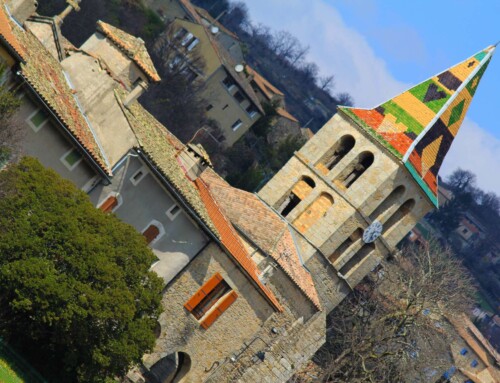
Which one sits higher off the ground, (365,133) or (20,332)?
(365,133)

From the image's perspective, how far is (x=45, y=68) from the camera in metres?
32.6

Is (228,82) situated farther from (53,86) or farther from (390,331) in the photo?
(53,86)

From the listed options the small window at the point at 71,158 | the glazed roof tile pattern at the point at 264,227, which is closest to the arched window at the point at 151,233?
the small window at the point at 71,158

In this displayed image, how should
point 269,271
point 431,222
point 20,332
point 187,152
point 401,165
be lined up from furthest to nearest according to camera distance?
point 431,222, point 401,165, point 269,271, point 187,152, point 20,332

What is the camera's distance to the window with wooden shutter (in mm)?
39000

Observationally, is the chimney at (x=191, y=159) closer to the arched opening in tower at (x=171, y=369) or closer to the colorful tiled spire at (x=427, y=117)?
the arched opening in tower at (x=171, y=369)

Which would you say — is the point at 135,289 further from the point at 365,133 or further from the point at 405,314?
the point at 405,314

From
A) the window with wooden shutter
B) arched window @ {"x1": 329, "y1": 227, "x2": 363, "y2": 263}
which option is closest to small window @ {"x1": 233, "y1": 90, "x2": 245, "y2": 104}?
arched window @ {"x1": 329, "y1": 227, "x2": 363, "y2": 263}

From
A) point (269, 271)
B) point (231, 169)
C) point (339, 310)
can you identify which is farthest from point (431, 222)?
point (269, 271)

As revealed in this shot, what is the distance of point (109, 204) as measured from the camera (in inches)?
1412

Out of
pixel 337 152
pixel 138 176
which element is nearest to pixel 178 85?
pixel 337 152

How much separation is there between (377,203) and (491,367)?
162ft

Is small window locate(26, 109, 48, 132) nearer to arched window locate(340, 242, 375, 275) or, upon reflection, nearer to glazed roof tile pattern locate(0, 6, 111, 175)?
glazed roof tile pattern locate(0, 6, 111, 175)

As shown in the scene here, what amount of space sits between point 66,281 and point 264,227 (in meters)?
15.2
